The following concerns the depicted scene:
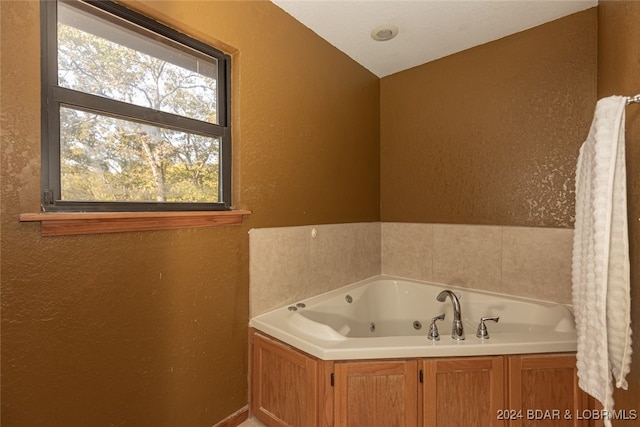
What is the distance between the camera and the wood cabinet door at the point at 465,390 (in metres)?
1.39

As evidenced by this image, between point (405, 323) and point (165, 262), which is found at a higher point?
point (165, 262)

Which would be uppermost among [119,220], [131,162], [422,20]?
[422,20]

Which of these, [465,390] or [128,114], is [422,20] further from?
[465,390]

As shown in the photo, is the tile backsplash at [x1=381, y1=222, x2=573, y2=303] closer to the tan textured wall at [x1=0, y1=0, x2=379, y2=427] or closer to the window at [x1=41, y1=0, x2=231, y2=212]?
the tan textured wall at [x1=0, y1=0, x2=379, y2=427]

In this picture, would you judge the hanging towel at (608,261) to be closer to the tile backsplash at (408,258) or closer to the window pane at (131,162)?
the tile backsplash at (408,258)

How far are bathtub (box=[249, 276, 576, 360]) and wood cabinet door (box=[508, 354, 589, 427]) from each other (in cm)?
6

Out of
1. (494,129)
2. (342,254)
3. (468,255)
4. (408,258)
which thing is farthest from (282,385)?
(494,129)

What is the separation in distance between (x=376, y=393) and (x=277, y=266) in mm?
883

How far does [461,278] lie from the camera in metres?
2.38

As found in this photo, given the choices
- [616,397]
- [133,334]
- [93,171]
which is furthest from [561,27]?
[133,334]

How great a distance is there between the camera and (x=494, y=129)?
226cm

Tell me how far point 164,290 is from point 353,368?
93 cm

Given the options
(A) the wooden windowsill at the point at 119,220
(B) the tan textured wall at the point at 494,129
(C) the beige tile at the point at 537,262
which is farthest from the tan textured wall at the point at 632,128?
(A) the wooden windowsill at the point at 119,220

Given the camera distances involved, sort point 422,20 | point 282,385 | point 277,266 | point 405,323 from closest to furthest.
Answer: point 282,385 → point 277,266 → point 422,20 → point 405,323
